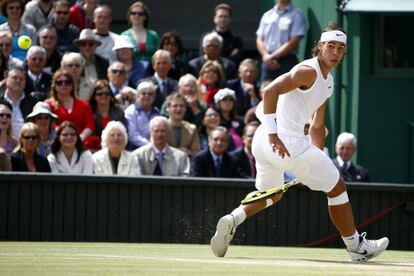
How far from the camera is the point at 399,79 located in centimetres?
1692

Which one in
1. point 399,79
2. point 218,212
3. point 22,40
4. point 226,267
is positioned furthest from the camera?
point 399,79

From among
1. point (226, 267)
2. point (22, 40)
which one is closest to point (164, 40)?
point (22, 40)

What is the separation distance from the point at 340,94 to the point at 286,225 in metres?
4.31

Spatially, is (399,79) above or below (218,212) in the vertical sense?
above

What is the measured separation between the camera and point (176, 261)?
939 cm

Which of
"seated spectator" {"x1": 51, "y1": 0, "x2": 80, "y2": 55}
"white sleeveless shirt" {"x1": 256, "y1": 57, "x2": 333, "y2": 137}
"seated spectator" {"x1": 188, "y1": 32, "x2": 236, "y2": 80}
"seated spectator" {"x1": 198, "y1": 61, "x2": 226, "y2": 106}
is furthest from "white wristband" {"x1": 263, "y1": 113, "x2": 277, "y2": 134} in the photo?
"seated spectator" {"x1": 51, "y1": 0, "x2": 80, "y2": 55}

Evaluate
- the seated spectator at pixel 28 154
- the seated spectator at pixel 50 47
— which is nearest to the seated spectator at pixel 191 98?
the seated spectator at pixel 50 47

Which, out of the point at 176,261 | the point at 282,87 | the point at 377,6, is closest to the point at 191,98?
the point at 377,6

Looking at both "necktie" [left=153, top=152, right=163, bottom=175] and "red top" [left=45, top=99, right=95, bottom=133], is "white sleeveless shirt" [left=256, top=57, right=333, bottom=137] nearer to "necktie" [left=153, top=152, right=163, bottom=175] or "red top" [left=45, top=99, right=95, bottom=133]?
"necktie" [left=153, top=152, right=163, bottom=175]

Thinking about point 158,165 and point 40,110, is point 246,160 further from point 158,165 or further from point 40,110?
point 40,110

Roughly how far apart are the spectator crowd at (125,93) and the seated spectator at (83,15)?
1 cm

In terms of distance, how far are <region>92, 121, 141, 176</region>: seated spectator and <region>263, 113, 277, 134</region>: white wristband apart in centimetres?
426

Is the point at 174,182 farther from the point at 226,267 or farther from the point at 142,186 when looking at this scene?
the point at 226,267

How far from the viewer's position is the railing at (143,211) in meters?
12.9
